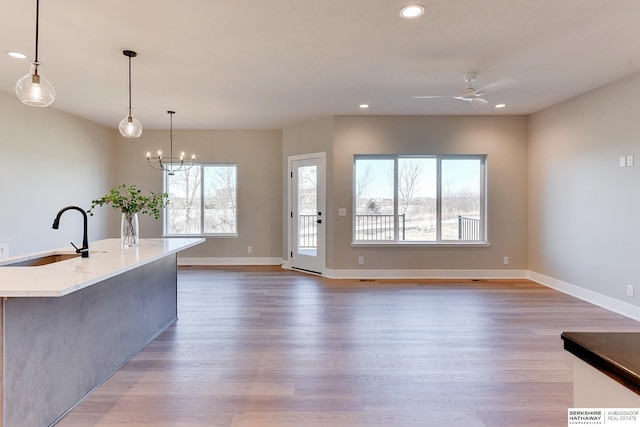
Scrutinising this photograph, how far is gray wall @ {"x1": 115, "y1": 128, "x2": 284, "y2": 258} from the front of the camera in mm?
6422

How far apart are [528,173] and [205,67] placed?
5.04m

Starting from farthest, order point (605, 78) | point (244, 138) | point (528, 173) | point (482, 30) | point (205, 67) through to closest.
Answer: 1. point (244, 138)
2. point (528, 173)
3. point (605, 78)
4. point (205, 67)
5. point (482, 30)

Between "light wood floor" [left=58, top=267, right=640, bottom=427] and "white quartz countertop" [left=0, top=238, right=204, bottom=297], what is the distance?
861 millimetres

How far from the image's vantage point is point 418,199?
18.1 ft

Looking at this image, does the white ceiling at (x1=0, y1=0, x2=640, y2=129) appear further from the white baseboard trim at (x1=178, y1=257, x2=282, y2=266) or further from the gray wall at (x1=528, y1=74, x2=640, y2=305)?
the white baseboard trim at (x1=178, y1=257, x2=282, y2=266)

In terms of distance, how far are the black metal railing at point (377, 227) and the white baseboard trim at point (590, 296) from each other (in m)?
2.17

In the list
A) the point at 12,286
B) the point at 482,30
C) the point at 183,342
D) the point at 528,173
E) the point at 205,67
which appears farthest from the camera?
the point at 528,173

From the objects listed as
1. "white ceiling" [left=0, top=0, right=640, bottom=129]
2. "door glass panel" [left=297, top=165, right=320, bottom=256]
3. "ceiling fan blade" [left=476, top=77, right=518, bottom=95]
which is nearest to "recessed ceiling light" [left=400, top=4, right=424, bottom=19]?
"white ceiling" [left=0, top=0, right=640, bottom=129]

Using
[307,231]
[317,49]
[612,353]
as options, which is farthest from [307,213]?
[612,353]

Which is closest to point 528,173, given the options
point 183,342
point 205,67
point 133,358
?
point 205,67

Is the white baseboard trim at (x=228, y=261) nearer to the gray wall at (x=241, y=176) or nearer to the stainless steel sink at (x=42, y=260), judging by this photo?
the gray wall at (x=241, y=176)

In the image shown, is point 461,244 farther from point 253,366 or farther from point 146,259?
point 146,259

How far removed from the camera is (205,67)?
136 inches

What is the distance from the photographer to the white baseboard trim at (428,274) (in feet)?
17.7
